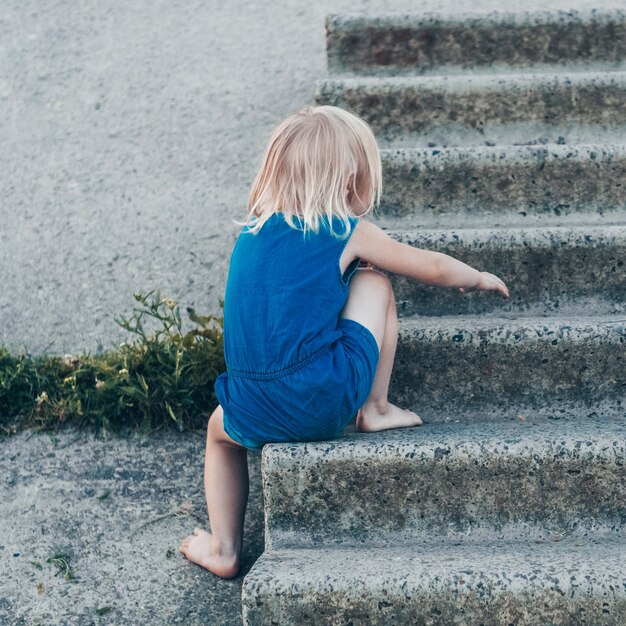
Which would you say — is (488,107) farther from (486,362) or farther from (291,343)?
(291,343)

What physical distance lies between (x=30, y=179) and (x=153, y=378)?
1.17 m

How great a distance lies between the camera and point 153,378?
104 inches

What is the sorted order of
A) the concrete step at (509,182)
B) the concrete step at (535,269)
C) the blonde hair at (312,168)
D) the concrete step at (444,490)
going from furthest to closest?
the concrete step at (509,182) → the concrete step at (535,269) → the blonde hair at (312,168) → the concrete step at (444,490)

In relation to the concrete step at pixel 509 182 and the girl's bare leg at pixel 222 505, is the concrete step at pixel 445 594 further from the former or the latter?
the concrete step at pixel 509 182

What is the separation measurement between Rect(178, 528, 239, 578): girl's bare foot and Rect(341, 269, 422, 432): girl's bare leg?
0.48 meters

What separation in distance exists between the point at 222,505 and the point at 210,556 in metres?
0.14

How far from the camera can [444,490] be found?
6.73 feet

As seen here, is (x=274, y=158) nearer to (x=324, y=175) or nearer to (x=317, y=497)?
(x=324, y=175)

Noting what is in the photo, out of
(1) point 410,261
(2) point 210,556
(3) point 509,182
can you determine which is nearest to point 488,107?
(3) point 509,182

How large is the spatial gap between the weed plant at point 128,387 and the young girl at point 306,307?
37 centimetres

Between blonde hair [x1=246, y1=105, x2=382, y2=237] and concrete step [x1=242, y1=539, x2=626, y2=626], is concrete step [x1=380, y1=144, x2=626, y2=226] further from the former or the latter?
concrete step [x1=242, y1=539, x2=626, y2=626]

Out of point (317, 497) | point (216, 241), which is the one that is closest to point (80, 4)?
point (216, 241)

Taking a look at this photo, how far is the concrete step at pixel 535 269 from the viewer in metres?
2.59

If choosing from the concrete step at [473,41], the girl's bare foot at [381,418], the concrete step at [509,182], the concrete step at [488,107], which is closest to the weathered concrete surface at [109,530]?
the girl's bare foot at [381,418]
